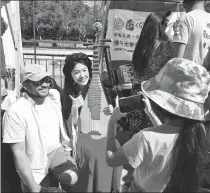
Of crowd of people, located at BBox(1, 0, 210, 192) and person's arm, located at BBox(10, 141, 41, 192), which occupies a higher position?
crowd of people, located at BBox(1, 0, 210, 192)

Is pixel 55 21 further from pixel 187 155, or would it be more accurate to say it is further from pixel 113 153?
pixel 187 155

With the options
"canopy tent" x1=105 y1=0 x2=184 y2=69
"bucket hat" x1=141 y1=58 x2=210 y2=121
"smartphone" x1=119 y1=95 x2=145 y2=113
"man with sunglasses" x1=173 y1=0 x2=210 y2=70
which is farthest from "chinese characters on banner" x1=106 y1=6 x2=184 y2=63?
"bucket hat" x1=141 y1=58 x2=210 y2=121

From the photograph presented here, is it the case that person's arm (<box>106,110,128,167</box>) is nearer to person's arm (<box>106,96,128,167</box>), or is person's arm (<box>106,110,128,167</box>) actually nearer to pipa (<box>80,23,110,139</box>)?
person's arm (<box>106,96,128,167</box>)

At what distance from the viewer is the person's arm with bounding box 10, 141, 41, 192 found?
1454 millimetres

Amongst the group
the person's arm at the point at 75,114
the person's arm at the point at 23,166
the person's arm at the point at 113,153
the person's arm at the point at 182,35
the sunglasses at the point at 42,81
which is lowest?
the person's arm at the point at 23,166

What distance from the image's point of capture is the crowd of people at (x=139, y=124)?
93 cm

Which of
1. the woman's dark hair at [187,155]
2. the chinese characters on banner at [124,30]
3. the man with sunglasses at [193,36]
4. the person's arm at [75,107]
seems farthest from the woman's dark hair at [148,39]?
the chinese characters on banner at [124,30]

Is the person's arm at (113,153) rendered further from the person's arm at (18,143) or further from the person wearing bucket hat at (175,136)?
the person's arm at (18,143)

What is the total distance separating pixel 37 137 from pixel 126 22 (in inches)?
81.7

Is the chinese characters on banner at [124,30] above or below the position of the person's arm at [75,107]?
above

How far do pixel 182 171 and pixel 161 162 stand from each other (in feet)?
A: 0.24

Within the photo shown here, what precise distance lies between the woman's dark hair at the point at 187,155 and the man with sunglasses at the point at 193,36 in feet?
1.53

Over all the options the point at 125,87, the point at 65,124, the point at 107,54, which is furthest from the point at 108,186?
the point at 107,54

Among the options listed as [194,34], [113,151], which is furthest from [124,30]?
[113,151]
